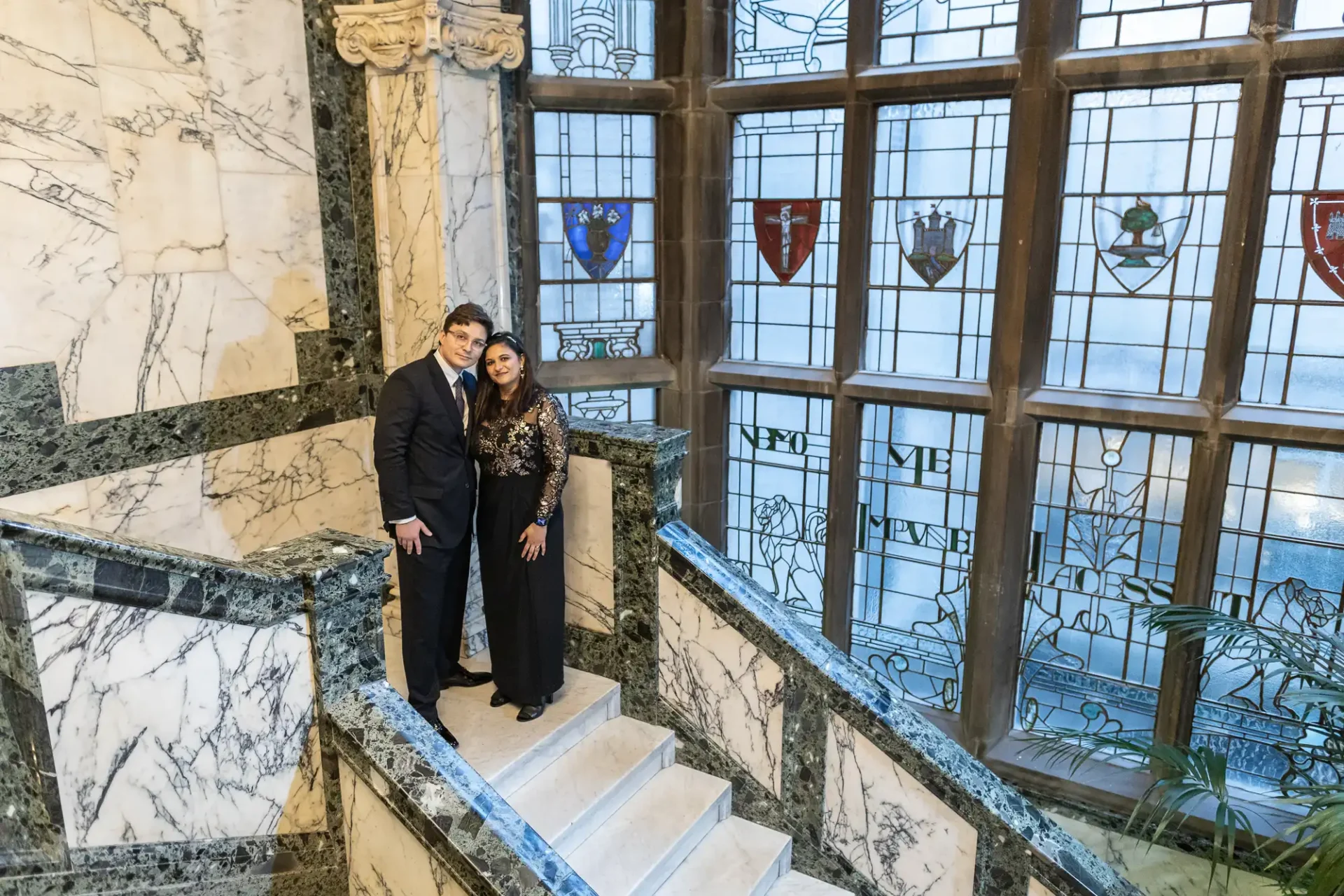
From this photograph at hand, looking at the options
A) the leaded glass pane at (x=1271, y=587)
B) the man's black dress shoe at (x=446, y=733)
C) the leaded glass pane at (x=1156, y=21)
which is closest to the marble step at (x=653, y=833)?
the man's black dress shoe at (x=446, y=733)

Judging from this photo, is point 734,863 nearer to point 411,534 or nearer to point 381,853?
point 381,853

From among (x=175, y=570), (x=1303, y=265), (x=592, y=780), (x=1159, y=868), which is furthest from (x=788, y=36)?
(x=1159, y=868)

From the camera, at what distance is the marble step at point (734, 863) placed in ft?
11.5

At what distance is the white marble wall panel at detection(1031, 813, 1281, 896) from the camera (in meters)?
4.36

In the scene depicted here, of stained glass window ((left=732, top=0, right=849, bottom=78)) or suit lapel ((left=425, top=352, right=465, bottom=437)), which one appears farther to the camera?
stained glass window ((left=732, top=0, right=849, bottom=78))

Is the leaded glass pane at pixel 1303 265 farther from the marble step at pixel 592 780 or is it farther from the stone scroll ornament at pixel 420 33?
the stone scroll ornament at pixel 420 33

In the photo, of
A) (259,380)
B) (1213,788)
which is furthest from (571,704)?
(1213,788)

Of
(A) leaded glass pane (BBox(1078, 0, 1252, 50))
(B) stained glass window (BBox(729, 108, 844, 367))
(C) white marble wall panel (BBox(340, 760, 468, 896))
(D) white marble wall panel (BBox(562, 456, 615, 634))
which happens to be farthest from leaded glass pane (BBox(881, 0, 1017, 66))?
(C) white marble wall panel (BBox(340, 760, 468, 896))

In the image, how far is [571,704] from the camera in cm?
398

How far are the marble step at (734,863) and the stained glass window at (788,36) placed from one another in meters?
3.79

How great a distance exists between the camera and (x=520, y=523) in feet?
12.3

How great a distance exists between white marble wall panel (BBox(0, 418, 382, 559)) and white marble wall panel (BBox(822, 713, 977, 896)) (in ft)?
7.86

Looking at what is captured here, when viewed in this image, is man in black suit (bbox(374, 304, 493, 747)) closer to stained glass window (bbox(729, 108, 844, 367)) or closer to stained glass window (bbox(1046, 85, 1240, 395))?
stained glass window (bbox(729, 108, 844, 367))

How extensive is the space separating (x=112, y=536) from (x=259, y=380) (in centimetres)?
173
